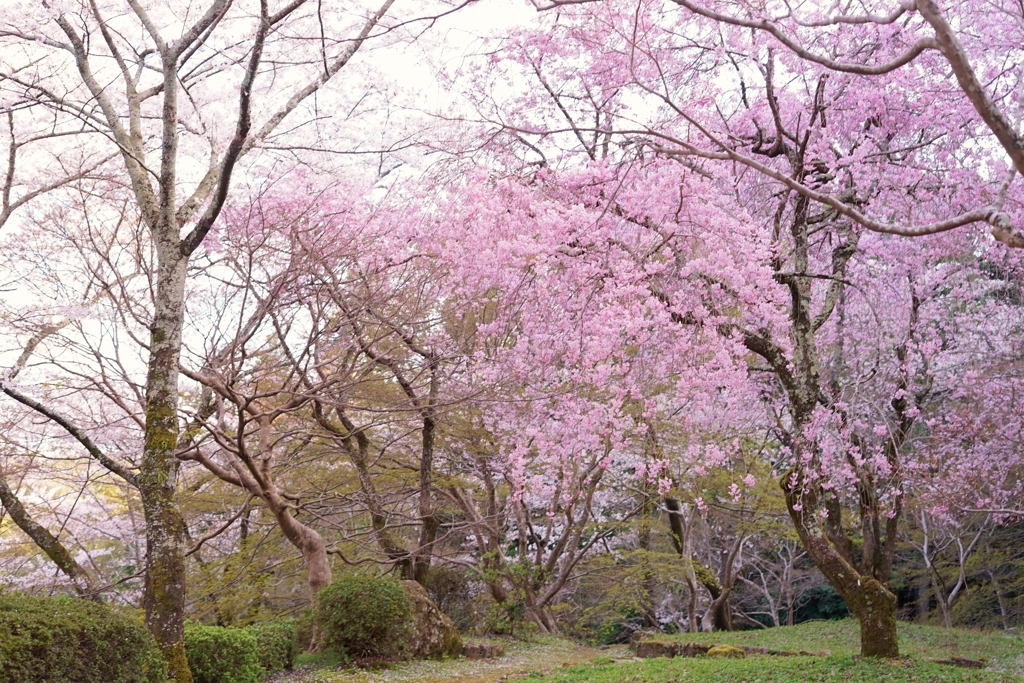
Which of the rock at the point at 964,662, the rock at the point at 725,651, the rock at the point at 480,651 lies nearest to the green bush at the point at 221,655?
the rock at the point at 480,651

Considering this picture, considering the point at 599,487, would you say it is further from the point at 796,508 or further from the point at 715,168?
the point at 715,168

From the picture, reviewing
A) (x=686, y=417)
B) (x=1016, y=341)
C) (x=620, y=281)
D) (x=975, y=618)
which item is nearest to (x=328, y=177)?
(x=620, y=281)

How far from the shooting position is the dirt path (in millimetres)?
9117

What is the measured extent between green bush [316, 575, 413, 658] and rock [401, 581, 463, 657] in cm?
46

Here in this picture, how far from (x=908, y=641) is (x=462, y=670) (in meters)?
6.92

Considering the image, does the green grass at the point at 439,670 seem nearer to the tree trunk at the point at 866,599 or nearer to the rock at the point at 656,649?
the rock at the point at 656,649

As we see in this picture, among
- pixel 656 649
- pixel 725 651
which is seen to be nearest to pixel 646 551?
pixel 656 649

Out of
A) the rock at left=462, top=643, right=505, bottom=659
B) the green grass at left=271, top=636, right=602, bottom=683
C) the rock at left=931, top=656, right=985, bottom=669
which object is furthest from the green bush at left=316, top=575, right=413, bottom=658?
the rock at left=931, top=656, right=985, bottom=669

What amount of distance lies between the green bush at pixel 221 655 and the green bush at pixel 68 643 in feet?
5.94

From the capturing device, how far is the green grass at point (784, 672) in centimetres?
779

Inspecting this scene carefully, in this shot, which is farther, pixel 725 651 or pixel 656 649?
pixel 656 649

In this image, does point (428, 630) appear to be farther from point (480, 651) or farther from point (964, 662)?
point (964, 662)

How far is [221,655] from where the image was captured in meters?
8.05

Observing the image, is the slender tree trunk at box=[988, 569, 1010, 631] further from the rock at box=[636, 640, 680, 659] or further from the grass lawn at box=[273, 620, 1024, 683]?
the rock at box=[636, 640, 680, 659]
